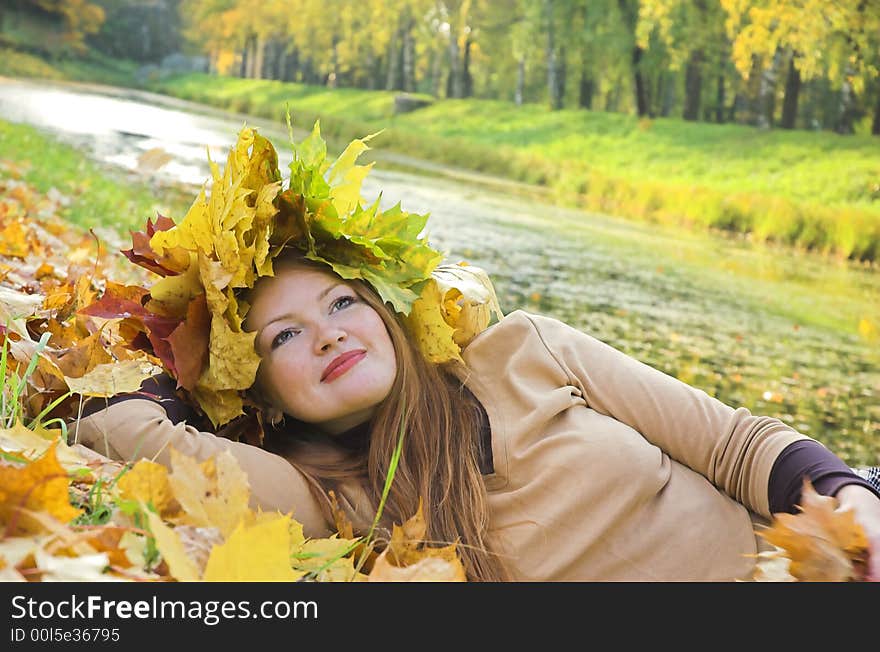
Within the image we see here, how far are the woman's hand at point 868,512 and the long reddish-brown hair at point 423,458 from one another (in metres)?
0.47

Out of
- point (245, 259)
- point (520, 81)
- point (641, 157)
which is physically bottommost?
point (245, 259)

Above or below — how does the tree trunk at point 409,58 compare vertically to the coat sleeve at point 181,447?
above

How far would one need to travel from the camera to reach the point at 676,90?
1980cm

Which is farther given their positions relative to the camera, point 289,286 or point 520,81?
point 520,81

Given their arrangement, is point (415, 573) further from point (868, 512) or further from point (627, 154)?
point (627, 154)

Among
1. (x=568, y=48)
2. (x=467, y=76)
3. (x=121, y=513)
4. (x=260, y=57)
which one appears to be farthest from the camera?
(x=260, y=57)

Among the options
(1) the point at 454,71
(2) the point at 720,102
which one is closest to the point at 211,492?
(2) the point at 720,102

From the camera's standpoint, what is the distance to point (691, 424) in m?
1.56

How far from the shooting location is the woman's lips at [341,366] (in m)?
1.45

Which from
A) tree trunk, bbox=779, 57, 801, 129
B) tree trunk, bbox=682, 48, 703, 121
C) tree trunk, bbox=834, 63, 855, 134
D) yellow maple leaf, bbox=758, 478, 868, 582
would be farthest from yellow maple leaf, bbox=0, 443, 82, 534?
tree trunk, bbox=682, 48, 703, 121

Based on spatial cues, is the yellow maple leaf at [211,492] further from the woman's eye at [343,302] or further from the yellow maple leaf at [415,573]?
the woman's eye at [343,302]

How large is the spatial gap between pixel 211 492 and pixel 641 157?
15067 millimetres

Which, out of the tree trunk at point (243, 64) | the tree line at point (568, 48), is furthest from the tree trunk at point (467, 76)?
the tree trunk at point (243, 64)

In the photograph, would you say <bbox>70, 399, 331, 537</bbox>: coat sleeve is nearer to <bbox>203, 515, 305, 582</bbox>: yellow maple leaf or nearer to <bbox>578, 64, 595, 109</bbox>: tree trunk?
<bbox>203, 515, 305, 582</bbox>: yellow maple leaf
